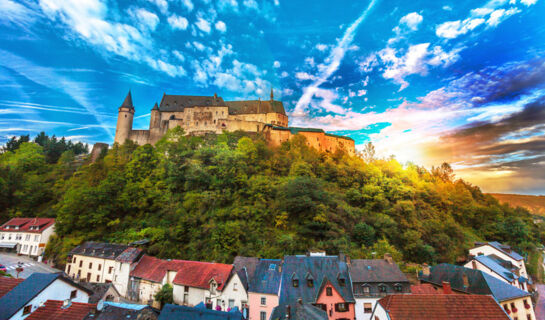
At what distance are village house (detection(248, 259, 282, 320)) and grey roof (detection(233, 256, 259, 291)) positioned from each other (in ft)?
0.98

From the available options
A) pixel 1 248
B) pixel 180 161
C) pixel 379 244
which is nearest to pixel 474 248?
pixel 379 244

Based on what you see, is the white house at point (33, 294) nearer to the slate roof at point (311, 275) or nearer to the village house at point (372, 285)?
the slate roof at point (311, 275)

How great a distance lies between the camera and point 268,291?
59.6ft

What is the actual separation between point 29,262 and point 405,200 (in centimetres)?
4940

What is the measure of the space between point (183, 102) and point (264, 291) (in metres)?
46.9

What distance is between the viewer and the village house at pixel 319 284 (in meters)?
17.6

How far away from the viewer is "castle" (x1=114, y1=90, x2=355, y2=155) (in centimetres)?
4791

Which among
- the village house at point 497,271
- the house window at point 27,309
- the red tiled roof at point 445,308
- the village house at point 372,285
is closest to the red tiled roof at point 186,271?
the house window at point 27,309

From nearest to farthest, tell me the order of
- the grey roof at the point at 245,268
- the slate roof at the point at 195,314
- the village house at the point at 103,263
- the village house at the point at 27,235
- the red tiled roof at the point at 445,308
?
1. the slate roof at the point at 195,314
2. the red tiled roof at the point at 445,308
3. the grey roof at the point at 245,268
4. the village house at the point at 103,263
5. the village house at the point at 27,235

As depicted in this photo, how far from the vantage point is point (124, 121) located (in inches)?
1912

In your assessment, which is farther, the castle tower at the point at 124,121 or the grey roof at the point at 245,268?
the castle tower at the point at 124,121

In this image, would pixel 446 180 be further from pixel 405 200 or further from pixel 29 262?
pixel 29 262

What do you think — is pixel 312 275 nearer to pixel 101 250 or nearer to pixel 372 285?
pixel 372 285

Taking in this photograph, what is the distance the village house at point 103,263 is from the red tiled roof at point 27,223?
30.8 ft
